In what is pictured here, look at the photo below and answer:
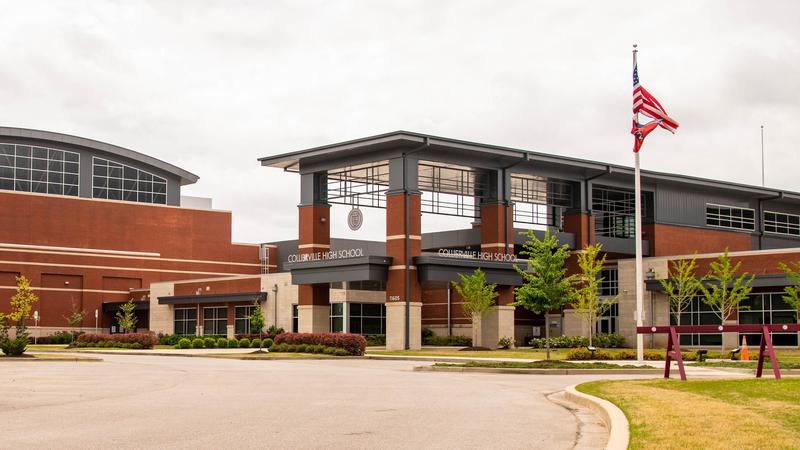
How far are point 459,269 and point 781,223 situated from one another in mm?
35301

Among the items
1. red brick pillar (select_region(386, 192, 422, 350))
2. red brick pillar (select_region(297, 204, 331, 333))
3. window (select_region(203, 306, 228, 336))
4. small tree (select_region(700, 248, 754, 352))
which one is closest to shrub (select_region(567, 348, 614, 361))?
small tree (select_region(700, 248, 754, 352))

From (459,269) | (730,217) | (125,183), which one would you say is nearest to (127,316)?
(125,183)

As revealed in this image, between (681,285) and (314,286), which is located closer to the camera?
(681,285)

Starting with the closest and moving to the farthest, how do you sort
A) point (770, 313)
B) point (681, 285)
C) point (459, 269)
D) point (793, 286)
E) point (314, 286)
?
point (793, 286)
point (770, 313)
point (681, 285)
point (459, 269)
point (314, 286)

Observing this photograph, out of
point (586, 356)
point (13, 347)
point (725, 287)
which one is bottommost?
point (586, 356)

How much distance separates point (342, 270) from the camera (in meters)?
62.7

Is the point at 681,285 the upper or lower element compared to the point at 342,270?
lower

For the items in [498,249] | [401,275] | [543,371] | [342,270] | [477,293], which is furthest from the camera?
[498,249]

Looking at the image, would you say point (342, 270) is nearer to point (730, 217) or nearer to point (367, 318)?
point (367, 318)

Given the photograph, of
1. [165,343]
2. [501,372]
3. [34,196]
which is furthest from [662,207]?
[34,196]

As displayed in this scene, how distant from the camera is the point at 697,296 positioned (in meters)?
62.0

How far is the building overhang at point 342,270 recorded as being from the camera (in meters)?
61.2

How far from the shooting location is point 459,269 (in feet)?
206

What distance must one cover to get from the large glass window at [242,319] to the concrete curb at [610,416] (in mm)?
57521
